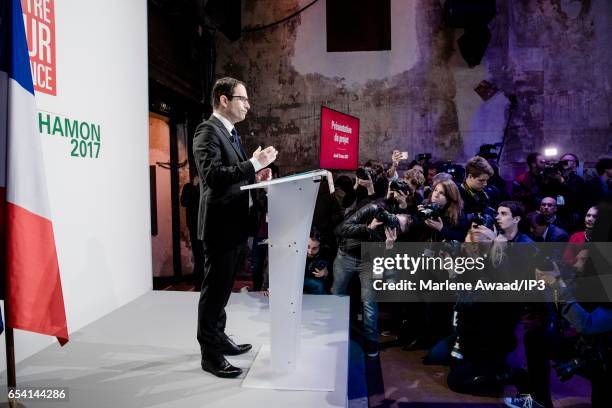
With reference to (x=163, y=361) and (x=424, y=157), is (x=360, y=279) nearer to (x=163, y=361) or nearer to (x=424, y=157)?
(x=163, y=361)

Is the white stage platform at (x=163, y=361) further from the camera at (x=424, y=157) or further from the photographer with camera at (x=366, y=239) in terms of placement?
the camera at (x=424, y=157)

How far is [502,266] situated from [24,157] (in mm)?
2943

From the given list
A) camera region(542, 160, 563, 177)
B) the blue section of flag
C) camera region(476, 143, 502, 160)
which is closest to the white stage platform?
the blue section of flag

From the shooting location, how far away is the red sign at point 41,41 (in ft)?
7.97

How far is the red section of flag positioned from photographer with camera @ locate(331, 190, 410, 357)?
2.11 metres

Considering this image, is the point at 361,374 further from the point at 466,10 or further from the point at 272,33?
the point at 272,33

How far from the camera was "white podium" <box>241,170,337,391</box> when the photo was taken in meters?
1.95

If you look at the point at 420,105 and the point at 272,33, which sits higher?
the point at 272,33

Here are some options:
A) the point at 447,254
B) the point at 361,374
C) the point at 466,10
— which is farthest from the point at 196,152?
the point at 466,10

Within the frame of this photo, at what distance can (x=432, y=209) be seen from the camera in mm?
3596

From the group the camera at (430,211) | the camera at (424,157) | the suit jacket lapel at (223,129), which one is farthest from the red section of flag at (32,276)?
the camera at (424,157)

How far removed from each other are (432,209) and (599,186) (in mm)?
2231

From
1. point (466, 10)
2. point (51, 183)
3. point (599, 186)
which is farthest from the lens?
point (466, 10)

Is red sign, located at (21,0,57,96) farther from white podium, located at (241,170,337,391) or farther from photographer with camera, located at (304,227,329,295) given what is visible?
photographer with camera, located at (304,227,329,295)
